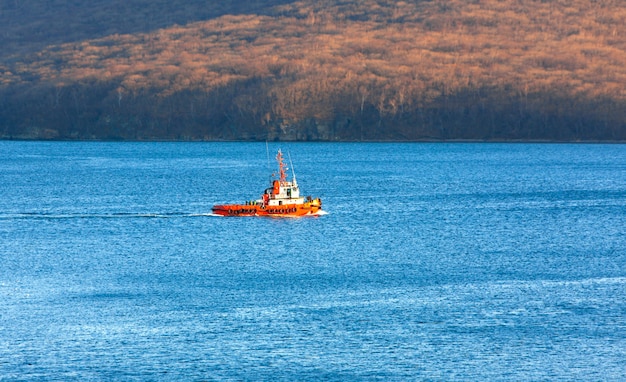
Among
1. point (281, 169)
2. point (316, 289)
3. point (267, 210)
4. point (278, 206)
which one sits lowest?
point (316, 289)

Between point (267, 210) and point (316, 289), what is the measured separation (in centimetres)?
3305

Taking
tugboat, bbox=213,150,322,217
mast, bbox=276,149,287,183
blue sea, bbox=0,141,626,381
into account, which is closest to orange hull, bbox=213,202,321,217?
tugboat, bbox=213,150,322,217

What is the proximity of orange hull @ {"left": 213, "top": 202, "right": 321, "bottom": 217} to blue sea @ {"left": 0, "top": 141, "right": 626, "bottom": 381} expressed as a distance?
3.05ft

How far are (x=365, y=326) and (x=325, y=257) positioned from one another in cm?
2116

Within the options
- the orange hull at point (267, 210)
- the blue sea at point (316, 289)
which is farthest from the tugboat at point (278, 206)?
the blue sea at point (316, 289)

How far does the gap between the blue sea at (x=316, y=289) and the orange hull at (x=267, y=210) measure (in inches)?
36.6

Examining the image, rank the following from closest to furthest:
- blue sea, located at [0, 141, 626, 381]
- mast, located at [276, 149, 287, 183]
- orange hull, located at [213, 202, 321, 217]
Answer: blue sea, located at [0, 141, 626, 381]
mast, located at [276, 149, 287, 183]
orange hull, located at [213, 202, 321, 217]

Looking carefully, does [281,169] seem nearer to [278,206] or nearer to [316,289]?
[278,206]

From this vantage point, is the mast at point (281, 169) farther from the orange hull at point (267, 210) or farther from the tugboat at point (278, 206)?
the orange hull at point (267, 210)

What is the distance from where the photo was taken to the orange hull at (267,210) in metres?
94.3

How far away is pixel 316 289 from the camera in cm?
6203

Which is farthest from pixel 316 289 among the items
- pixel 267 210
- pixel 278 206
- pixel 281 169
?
pixel 267 210

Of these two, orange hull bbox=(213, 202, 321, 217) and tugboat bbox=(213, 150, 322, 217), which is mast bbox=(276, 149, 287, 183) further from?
orange hull bbox=(213, 202, 321, 217)

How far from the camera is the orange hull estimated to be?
94.3 metres
